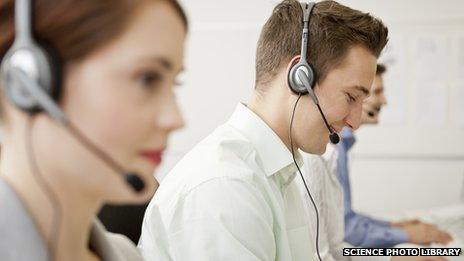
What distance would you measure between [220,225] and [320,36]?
18.8 inches

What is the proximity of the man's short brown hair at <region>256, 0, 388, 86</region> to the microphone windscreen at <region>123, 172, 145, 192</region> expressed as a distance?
643mm

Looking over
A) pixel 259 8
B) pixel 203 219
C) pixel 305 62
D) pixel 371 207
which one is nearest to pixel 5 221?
pixel 203 219

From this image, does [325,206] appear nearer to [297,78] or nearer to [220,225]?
[297,78]

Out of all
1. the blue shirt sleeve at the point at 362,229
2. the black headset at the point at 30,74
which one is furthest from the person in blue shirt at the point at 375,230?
the black headset at the point at 30,74

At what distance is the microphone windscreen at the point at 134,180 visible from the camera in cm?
48

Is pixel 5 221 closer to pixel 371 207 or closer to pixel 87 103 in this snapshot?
pixel 87 103

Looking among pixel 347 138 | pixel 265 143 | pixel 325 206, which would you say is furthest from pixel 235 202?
pixel 347 138

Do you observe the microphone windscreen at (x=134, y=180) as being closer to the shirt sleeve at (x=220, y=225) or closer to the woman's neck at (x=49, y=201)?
the woman's neck at (x=49, y=201)

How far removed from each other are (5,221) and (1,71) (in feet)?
0.49

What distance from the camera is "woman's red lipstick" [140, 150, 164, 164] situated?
512 millimetres

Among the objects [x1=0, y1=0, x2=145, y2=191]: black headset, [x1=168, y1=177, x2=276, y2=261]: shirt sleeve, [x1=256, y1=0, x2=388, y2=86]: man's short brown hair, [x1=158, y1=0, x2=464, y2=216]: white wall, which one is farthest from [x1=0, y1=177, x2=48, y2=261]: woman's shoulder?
[x1=158, y1=0, x2=464, y2=216]: white wall

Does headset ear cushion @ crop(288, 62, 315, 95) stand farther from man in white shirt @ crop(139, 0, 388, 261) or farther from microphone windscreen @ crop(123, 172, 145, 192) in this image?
microphone windscreen @ crop(123, 172, 145, 192)

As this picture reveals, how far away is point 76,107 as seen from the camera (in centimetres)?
47

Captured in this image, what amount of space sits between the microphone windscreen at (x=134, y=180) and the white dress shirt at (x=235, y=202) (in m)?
0.37
